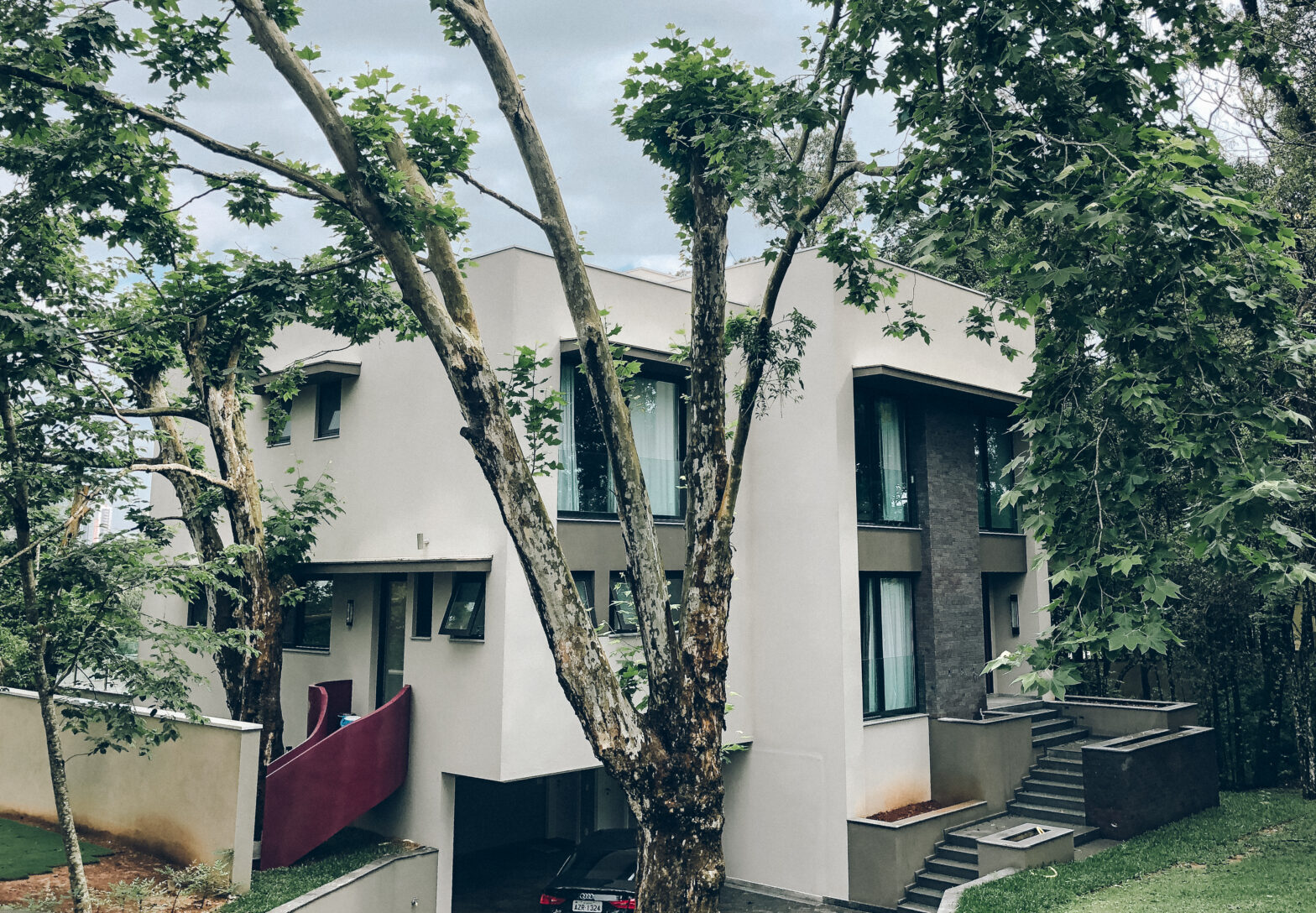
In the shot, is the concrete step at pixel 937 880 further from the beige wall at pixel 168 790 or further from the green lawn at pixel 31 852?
the green lawn at pixel 31 852

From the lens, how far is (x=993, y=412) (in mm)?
17938

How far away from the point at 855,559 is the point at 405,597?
667cm

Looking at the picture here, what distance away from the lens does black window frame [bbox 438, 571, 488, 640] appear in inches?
508

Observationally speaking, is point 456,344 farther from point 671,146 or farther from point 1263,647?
point 1263,647

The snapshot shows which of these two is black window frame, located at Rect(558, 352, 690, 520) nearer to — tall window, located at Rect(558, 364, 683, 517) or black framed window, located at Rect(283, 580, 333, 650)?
tall window, located at Rect(558, 364, 683, 517)

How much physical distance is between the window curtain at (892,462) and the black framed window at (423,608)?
711 centimetres

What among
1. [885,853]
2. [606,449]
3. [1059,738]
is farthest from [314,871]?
[1059,738]

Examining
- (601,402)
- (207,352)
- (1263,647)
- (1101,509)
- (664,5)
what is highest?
(664,5)

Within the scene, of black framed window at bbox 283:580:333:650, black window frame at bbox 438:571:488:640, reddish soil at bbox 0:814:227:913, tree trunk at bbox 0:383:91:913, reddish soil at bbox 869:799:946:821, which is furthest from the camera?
black framed window at bbox 283:580:333:650

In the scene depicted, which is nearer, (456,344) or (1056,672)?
(1056,672)

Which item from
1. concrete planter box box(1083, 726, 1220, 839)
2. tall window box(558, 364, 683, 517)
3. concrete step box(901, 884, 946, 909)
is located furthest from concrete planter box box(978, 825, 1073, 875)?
tall window box(558, 364, 683, 517)

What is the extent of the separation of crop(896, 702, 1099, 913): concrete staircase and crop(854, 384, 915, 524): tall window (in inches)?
151

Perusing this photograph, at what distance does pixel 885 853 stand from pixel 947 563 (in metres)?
4.90

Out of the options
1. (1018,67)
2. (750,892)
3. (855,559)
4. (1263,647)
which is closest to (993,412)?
(855,559)
